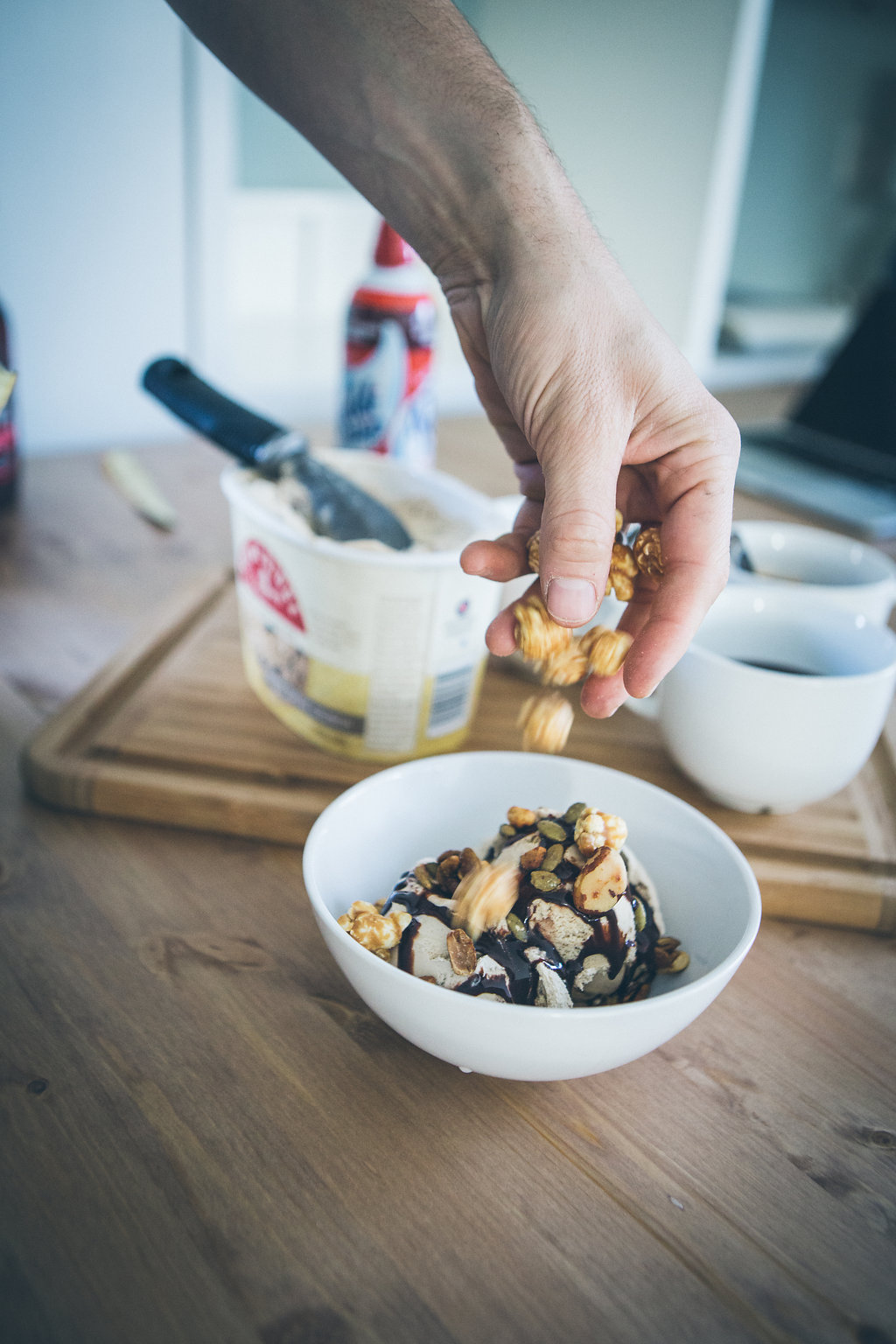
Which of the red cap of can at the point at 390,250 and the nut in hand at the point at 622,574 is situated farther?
the red cap of can at the point at 390,250

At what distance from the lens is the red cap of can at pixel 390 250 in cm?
106

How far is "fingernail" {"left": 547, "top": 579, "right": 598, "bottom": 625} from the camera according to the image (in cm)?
52

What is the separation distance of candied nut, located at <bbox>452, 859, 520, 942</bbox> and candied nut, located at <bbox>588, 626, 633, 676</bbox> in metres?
0.15

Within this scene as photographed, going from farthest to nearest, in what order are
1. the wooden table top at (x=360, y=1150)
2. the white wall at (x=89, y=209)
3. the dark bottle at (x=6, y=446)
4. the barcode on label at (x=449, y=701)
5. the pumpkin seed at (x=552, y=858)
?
the white wall at (x=89, y=209)
the dark bottle at (x=6, y=446)
the barcode on label at (x=449, y=701)
the pumpkin seed at (x=552, y=858)
the wooden table top at (x=360, y=1150)

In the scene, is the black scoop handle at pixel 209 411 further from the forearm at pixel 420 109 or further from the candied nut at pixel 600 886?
the candied nut at pixel 600 886

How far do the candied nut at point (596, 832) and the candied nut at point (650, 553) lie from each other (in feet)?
0.64

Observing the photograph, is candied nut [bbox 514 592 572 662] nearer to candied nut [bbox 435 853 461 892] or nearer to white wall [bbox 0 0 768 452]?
candied nut [bbox 435 853 461 892]

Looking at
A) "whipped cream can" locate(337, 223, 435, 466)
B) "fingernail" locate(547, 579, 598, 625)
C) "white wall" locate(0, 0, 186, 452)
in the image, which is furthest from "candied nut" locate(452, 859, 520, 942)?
"white wall" locate(0, 0, 186, 452)

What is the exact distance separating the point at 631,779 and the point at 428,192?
401 millimetres

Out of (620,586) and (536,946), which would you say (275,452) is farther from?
(536,946)

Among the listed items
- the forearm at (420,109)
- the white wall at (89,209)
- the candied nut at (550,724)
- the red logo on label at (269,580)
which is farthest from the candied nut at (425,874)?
the white wall at (89,209)

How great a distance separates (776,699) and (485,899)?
0.27 meters

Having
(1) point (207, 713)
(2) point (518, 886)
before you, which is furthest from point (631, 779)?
(1) point (207, 713)

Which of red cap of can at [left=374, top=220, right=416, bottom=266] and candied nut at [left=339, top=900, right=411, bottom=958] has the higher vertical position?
red cap of can at [left=374, top=220, right=416, bottom=266]
